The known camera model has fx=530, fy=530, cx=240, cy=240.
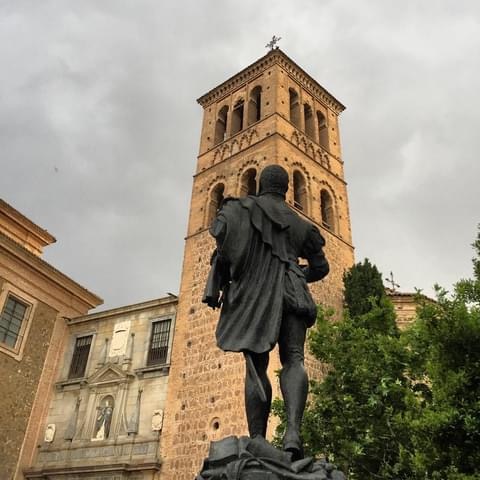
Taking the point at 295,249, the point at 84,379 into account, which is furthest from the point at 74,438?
the point at 295,249

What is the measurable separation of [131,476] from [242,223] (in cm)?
1424

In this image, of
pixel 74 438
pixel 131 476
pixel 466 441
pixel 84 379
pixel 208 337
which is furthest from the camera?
pixel 84 379

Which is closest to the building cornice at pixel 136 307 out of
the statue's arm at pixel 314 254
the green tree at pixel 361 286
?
the green tree at pixel 361 286

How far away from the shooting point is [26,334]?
20.3 metres

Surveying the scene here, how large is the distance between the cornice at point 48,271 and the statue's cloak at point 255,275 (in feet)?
60.3

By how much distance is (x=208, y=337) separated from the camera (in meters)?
16.9

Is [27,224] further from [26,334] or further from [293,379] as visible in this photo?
[293,379]

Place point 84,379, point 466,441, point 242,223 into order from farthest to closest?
point 84,379
point 466,441
point 242,223

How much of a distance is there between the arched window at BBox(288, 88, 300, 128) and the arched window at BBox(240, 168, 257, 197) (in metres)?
4.01

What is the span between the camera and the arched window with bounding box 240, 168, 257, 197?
69.3 ft

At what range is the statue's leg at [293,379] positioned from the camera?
3217 millimetres

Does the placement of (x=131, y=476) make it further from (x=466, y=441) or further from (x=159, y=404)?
(x=466, y=441)

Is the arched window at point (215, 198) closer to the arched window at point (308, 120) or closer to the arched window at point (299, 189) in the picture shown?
the arched window at point (299, 189)

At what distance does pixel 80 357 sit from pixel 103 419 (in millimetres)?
3720
